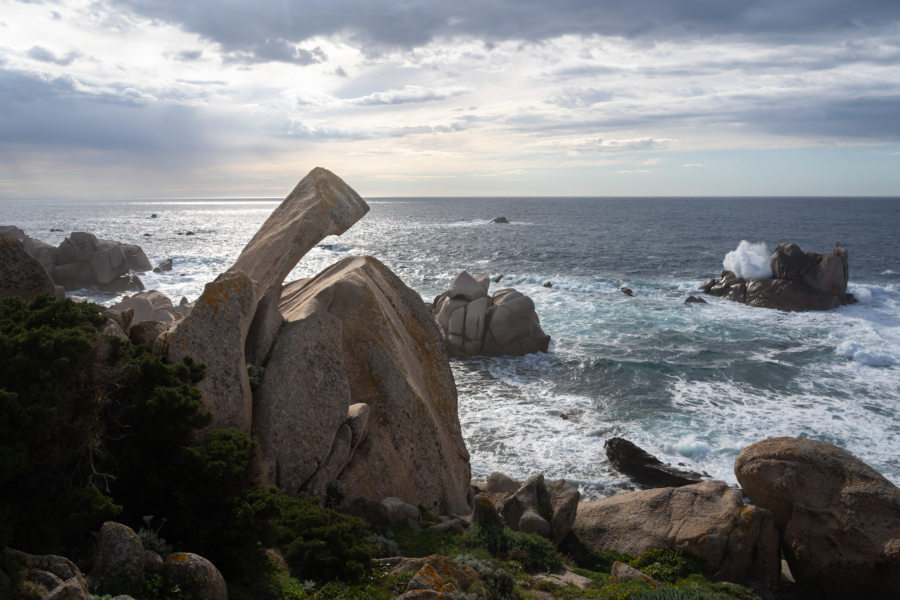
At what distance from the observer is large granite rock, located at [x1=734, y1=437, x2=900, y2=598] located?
14289 millimetres

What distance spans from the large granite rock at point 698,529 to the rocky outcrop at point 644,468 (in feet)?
19.4

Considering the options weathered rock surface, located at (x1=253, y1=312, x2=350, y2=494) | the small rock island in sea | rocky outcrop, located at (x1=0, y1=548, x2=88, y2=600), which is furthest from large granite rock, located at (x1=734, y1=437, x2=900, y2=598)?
rocky outcrop, located at (x1=0, y1=548, x2=88, y2=600)

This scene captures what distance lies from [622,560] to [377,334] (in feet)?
29.4

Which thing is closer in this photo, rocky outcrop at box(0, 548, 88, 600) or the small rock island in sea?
rocky outcrop at box(0, 548, 88, 600)

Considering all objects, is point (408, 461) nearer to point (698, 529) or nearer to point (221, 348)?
point (221, 348)

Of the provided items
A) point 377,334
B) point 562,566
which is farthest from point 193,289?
point 562,566

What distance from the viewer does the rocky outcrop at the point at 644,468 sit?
21938 millimetres

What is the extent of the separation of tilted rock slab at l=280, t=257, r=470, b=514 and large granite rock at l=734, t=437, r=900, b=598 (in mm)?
8846

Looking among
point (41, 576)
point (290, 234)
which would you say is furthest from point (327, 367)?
point (41, 576)

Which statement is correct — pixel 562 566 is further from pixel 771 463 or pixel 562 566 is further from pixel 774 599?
pixel 771 463

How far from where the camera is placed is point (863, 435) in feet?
84.0

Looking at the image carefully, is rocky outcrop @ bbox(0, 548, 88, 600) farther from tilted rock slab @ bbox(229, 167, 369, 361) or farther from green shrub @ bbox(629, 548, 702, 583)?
green shrub @ bbox(629, 548, 702, 583)

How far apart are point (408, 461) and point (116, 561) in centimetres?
874

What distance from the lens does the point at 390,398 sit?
15695 mm
